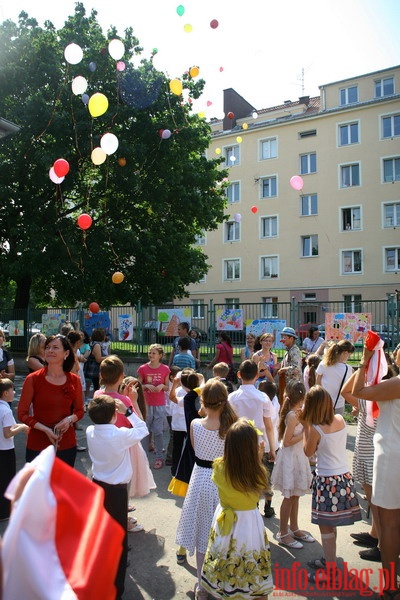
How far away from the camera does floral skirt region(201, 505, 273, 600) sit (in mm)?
2857

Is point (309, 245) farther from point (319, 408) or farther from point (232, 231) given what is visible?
point (319, 408)

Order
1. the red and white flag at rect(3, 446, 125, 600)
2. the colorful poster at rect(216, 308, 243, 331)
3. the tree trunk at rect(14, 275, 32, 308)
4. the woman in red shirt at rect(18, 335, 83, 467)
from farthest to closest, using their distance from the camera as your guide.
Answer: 1. the tree trunk at rect(14, 275, 32, 308)
2. the colorful poster at rect(216, 308, 243, 331)
3. the woman in red shirt at rect(18, 335, 83, 467)
4. the red and white flag at rect(3, 446, 125, 600)

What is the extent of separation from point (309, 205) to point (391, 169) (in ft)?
19.0

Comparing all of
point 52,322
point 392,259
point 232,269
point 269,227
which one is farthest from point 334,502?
point 232,269

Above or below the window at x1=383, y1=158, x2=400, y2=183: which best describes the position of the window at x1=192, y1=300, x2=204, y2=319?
below

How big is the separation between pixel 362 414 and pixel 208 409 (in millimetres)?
1962

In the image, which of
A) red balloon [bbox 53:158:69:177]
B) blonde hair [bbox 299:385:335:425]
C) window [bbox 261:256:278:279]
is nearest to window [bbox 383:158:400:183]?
window [bbox 261:256:278:279]

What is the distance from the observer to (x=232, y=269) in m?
37.0

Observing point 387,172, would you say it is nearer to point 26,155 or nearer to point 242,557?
point 26,155

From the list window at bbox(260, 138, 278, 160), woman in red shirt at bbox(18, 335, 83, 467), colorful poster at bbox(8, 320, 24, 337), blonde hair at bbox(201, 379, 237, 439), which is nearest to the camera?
blonde hair at bbox(201, 379, 237, 439)

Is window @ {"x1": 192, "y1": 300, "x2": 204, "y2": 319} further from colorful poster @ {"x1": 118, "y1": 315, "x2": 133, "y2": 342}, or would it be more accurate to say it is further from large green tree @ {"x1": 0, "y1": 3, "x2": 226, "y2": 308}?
large green tree @ {"x1": 0, "y1": 3, "x2": 226, "y2": 308}

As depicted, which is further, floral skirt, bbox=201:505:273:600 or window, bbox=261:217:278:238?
window, bbox=261:217:278:238

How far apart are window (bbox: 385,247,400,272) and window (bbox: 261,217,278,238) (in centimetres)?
792

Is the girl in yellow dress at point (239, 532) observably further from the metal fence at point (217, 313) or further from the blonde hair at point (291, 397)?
the metal fence at point (217, 313)
